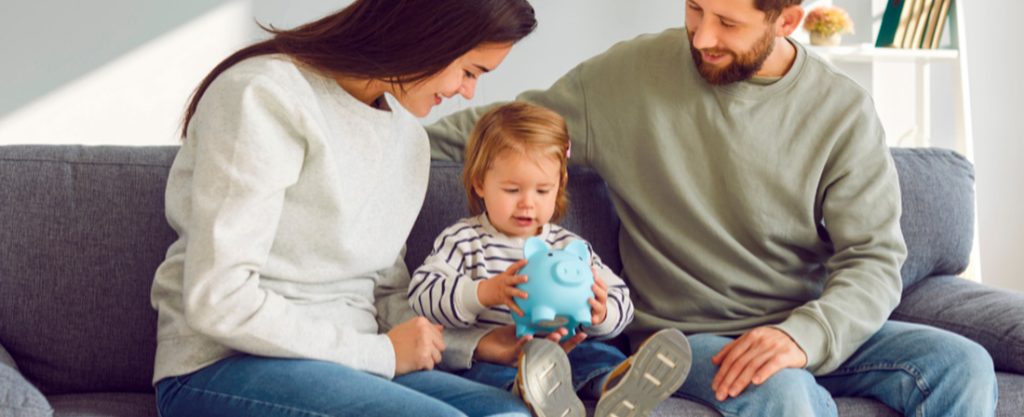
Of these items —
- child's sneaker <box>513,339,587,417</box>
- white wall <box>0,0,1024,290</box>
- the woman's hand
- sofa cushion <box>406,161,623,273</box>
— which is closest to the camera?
child's sneaker <box>513,339,587,417</box>

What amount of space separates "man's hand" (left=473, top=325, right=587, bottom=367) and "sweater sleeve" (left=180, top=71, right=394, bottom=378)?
0.84 feet

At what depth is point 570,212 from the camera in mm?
2227

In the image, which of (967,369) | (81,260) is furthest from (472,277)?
(967,369)

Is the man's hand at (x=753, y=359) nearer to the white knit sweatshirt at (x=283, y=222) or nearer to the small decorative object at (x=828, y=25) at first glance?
the white knit sweatshirt at (x=283, y=222)

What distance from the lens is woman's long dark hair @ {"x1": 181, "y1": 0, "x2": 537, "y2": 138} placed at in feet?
5.59

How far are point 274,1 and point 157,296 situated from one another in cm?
239

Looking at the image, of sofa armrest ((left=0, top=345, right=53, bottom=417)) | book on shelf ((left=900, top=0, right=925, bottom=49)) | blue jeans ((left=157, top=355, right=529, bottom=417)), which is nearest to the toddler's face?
blue jeans ((left=157, top=355, right=529, bottom=417))

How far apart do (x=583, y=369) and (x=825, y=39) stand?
2.59 meters

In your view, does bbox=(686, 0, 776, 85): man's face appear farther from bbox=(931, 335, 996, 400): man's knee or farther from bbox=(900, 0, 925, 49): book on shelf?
bbox=(900, 0, 925, 49): book on shelf

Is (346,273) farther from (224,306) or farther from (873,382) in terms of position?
(873,382)

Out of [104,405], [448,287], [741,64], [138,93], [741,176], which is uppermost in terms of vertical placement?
[741,64]

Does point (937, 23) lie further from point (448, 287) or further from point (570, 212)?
point (448, 287)

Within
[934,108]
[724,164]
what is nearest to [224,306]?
[724,164]

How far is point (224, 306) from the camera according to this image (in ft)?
5.04
